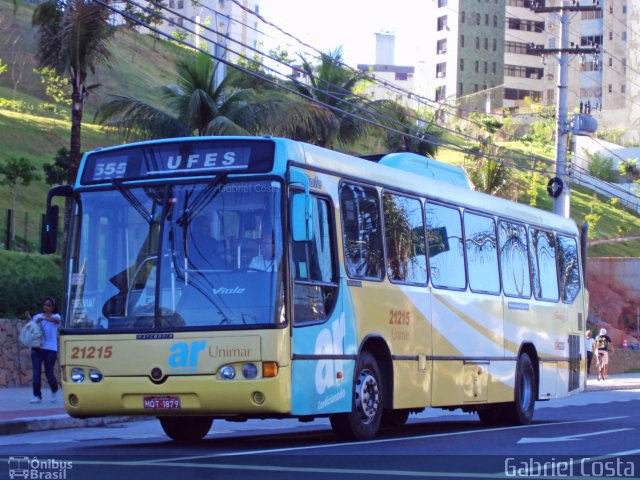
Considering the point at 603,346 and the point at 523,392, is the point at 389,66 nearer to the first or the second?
the point at 603,346

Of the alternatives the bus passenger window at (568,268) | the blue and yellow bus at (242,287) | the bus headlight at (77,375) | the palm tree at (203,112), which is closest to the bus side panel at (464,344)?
the blue and yellow bus at (242,287)

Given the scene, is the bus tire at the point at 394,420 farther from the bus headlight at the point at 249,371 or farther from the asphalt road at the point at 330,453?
the bus headlight at the point at 249,371

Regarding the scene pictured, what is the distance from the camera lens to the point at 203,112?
30750 mm

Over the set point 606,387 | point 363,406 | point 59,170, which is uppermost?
point 59,170

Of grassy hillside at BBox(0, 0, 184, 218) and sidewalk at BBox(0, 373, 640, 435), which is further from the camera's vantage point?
grassy hillside at BBox(0, 0, 184, 218)

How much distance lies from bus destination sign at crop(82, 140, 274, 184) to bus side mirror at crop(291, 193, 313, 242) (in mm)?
503

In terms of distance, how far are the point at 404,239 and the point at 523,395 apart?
488 centimetres

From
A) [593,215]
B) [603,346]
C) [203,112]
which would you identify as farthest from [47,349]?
[593,215]

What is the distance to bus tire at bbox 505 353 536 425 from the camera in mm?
18578

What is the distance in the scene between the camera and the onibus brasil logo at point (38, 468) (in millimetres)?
10117

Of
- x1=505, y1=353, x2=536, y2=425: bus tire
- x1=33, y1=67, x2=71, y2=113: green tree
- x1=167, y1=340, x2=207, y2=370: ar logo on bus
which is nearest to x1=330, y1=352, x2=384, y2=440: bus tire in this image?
x1=167, y1=340, x2=207, y2=370: ar logo on bus

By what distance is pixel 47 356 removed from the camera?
2112 centimetres

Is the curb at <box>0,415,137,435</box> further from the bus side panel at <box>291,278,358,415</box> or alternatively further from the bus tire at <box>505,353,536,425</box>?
the bus tire at <box>505,353,536,425</box>

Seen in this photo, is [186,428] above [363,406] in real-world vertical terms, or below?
below
